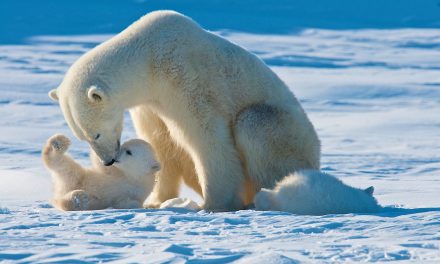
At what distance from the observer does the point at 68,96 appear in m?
5.69

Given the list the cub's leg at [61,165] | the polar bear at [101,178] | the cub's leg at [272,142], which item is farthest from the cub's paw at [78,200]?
the cub's leg at [272,142]

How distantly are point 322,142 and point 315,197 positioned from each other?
480 cm

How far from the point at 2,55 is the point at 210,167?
43.0ft

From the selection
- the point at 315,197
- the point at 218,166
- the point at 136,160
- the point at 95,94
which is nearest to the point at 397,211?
the point at 315,197

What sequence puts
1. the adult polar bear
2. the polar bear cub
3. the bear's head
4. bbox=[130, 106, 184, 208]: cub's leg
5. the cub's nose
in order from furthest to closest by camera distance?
bbox=[130, 106, 184, 208]: cub's leg → the cub's nose → the adult polar bear → the bear's head → the polar bear cub

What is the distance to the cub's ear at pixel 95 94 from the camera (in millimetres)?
5504

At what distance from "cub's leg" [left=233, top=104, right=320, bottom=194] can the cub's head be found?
1.87ft

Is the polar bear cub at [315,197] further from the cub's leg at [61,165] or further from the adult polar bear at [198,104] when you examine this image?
the cub's leg at [61,165]

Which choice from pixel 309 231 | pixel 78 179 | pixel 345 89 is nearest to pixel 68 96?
pixel 78 179

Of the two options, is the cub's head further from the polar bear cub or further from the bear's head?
the polar bear cub

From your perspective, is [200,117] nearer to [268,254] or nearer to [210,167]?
[210,167]

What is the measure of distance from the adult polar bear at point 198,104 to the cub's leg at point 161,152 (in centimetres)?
2

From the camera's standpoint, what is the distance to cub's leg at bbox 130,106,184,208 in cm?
635

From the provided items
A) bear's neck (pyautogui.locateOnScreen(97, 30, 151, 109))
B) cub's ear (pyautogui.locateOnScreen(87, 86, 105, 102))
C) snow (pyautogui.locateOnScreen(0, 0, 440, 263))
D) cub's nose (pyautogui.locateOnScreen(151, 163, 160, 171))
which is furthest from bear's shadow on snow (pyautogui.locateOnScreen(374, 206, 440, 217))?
cub's ear (pyautogui.locateOnScreen(87, 86, 105, 102))
